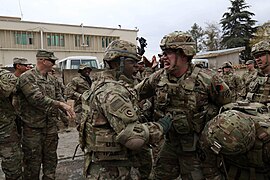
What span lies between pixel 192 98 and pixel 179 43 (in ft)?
2.02

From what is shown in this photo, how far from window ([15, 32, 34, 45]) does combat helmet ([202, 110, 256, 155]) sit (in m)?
28.3

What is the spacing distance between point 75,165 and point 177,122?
3211 mm

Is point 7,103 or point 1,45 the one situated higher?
point 1,45

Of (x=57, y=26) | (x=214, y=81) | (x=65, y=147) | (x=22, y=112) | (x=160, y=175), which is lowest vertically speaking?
(x=65, y=147)

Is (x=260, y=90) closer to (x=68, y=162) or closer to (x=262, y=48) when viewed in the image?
(x=262, y=48)

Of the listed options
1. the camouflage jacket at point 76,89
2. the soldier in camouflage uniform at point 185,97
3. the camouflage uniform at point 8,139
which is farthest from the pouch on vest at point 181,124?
the camouflage jacket at point 76,89

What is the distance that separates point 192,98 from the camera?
10.7 feet

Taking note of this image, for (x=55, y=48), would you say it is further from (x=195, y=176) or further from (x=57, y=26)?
(x=195, y=176)

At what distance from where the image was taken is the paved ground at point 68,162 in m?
5.31

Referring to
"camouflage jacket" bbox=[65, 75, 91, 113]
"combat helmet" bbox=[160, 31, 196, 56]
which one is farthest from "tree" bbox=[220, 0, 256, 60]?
"combat helmet" bbox=[160, 31, 196, 56]

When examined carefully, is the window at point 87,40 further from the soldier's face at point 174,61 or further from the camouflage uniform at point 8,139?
the soldier's face at point 174,61

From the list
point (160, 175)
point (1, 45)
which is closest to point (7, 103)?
point (160, 175)

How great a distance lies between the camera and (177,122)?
10.9 ft

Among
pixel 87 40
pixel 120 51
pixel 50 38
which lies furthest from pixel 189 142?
pixel 87 40
